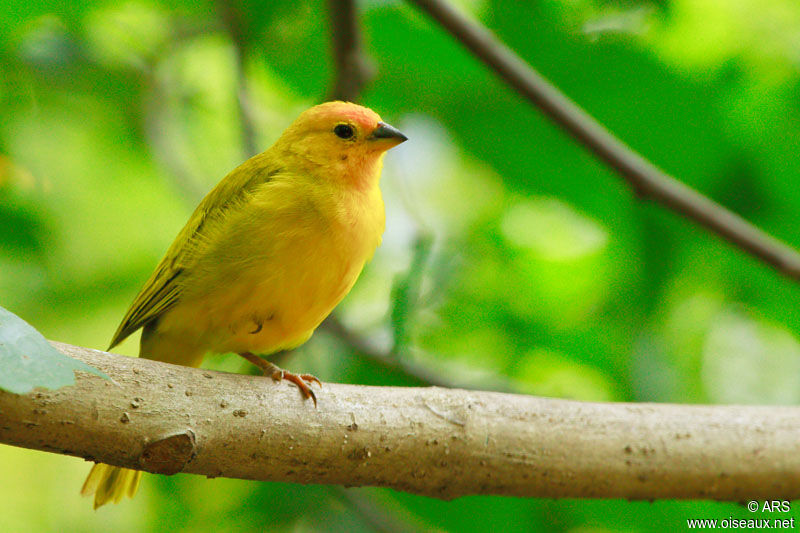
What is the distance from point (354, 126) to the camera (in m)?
3.63

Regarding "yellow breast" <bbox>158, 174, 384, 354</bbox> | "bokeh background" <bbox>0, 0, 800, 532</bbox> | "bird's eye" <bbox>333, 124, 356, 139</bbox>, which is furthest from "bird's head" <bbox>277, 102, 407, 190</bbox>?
"bokeh background" <bbox>0, 0, 800, 532</bbox>

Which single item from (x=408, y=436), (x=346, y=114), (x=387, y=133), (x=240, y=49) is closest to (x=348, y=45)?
(x=346, y=114)

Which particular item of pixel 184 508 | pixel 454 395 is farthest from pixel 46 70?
pixel 454 395

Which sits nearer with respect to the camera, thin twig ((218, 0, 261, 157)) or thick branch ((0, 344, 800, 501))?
thick branch ((0, 344, 800, 501))

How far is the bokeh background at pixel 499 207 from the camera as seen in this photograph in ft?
13.5

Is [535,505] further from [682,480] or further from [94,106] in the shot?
[94,106]

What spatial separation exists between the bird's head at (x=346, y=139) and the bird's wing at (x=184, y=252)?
0.23 metres

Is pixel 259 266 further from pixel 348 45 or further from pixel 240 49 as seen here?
pixel 240 49

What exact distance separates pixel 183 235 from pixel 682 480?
2086 millimetres

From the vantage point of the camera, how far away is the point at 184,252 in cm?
322

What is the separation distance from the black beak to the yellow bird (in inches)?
0.8

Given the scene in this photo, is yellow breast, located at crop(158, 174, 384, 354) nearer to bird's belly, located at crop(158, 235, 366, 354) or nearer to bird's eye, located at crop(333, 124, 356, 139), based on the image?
bird's belly, located at crop(158, 235, 366, 354)

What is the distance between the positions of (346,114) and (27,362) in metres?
2.30

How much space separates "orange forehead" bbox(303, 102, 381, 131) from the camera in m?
3.59
